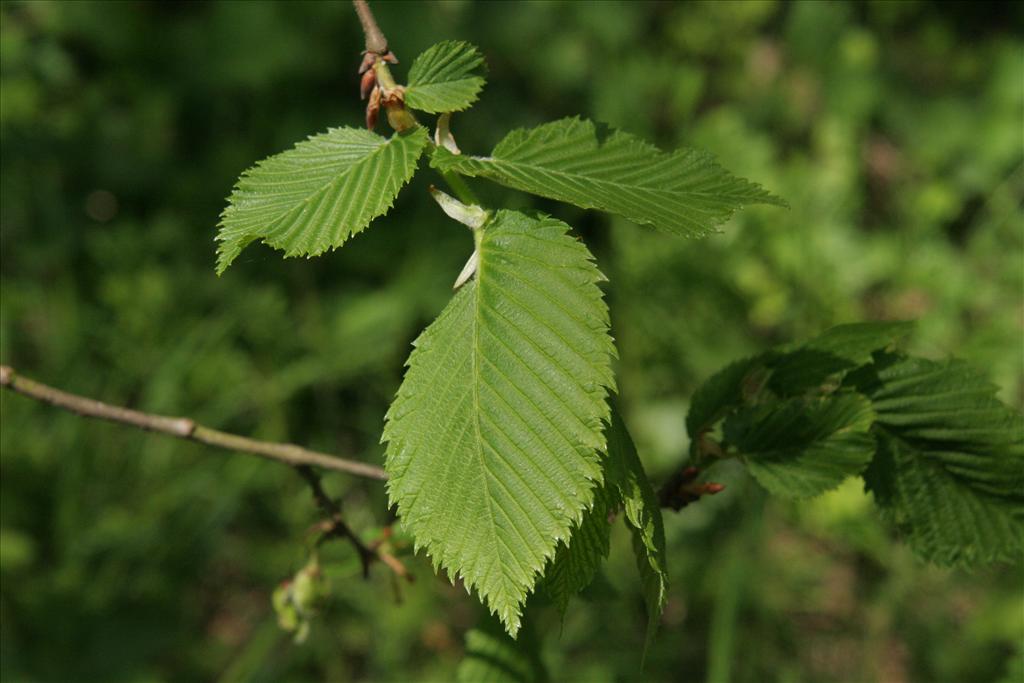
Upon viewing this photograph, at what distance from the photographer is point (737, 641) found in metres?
2.13

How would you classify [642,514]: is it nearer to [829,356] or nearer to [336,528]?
[829,356]

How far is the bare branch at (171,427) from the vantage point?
0.89m

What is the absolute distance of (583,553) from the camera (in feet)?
2.28

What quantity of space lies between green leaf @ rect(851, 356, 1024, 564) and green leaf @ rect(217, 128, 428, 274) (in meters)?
0.46

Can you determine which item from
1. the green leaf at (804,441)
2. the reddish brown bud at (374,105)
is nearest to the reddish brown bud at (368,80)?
the reddish brown bud at (374,105)

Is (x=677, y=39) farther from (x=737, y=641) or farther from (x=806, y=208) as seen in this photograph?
(x=737, y=641)

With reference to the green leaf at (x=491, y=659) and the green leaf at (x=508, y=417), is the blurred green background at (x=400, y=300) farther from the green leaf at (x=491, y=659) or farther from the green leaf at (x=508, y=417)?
the green leaf at (x=508, y=417)

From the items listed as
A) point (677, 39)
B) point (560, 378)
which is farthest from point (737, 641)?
point (677, 39)

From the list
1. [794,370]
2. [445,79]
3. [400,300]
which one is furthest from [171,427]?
[400,300]

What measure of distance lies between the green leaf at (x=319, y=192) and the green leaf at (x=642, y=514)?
0.77ft

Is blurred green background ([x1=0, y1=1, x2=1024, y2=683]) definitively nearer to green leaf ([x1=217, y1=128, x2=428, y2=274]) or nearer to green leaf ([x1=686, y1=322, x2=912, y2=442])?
green leaf ([x1=686, y1=322, x2=912, y2=442])

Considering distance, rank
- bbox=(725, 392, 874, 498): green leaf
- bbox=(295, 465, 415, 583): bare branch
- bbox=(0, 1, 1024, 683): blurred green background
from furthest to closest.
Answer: bbox=(0, 1, 1024, 683): blurred green background, bbox=(295, 465, 415, 583): bare branch, bbox=(725, 392, 874, 498): green leaf

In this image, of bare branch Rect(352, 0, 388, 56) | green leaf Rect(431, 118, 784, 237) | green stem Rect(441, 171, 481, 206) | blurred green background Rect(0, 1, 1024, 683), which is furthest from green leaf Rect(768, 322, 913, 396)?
blurred green background Rect(0, 1, 1024, 683)

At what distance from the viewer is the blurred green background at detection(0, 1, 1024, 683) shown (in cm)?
219
